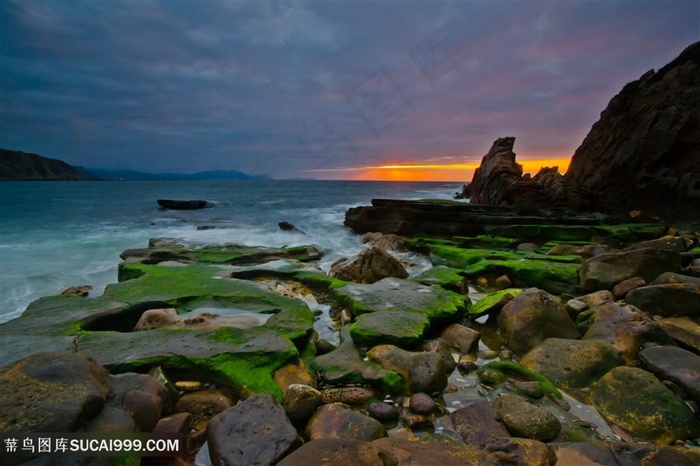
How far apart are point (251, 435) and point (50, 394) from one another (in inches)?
61.2

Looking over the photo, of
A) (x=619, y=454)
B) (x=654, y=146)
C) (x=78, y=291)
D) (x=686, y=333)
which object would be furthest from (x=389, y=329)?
(x=654, y=146)

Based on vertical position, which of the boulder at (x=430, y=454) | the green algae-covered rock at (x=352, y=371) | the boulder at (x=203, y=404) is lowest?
the boulder at (x=203, y=404)

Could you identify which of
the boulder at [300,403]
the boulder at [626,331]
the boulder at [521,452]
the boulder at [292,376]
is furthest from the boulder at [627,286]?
the boulder at [300,403]

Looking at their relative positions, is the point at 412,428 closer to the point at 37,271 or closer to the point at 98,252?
the point at 37,271

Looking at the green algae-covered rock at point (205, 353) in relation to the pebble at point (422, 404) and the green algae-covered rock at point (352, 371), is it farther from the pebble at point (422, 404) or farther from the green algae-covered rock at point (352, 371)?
the pebble at point (422, 404)

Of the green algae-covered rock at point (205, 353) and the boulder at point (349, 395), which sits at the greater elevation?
the green algae-covered rock at point (205, 353)

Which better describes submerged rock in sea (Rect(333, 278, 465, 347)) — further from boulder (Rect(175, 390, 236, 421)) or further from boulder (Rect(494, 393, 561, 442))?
boulder (Rect(175, 390, 236, 421))

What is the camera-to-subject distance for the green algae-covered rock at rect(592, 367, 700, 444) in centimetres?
330

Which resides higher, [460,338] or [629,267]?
[629,267]

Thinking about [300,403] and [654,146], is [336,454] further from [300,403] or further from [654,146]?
[654,146]

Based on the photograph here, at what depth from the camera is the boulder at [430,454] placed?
2.62 m

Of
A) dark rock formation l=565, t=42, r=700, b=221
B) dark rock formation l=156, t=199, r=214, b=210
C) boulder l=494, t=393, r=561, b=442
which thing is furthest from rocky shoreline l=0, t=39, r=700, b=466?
dark rock formation l=156, t=199, r=214, b=210

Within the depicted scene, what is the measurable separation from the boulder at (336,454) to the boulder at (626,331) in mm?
3745

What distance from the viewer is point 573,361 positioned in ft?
14.2
